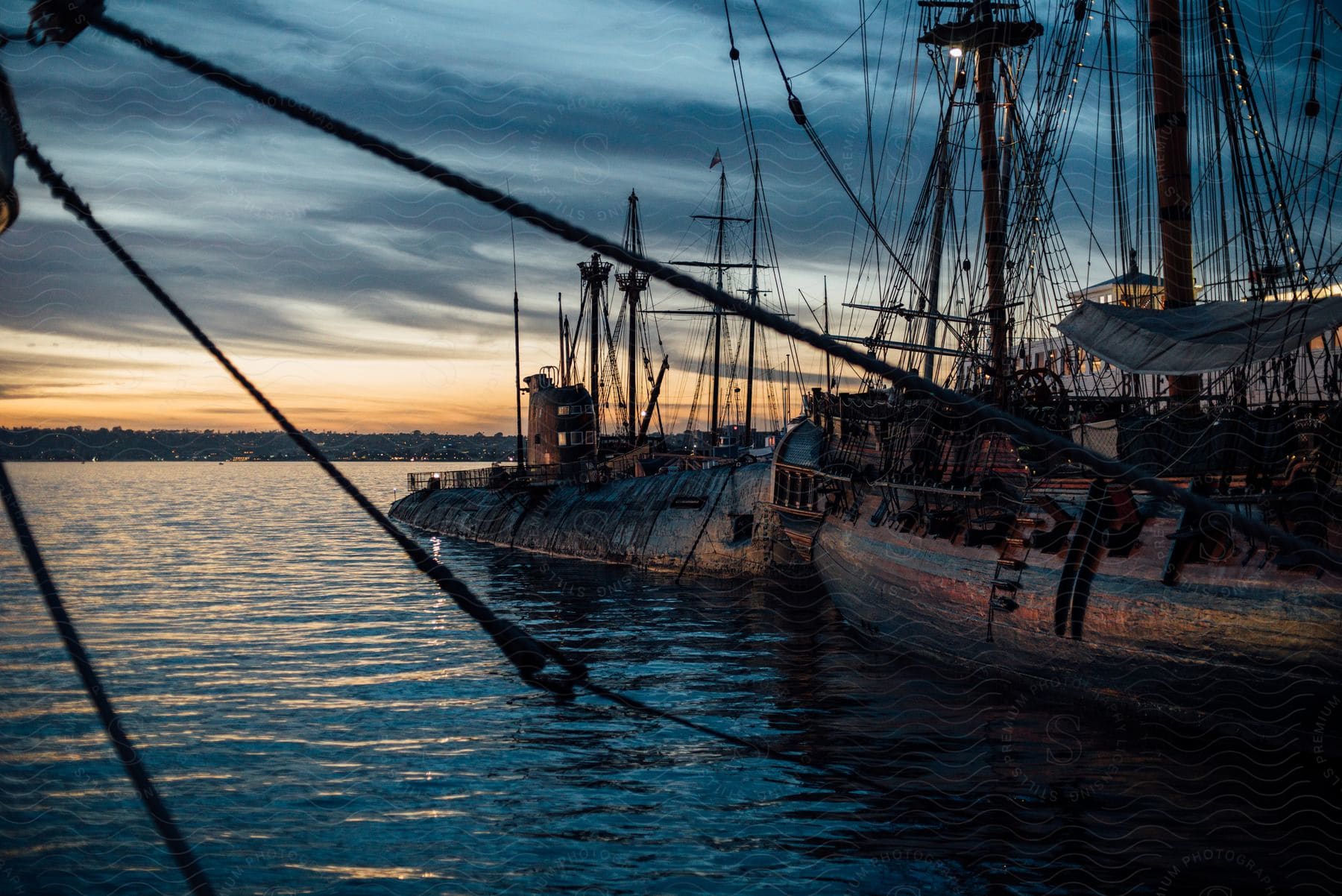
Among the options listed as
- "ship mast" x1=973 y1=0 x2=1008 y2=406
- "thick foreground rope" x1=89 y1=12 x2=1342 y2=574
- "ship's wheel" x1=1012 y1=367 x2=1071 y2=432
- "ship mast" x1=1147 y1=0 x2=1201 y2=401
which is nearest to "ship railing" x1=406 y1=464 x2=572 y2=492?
"ship mast" x1=973 y1=0 x2=1008 y2=406

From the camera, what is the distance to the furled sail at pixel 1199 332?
577 inches

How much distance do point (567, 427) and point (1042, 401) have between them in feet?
125

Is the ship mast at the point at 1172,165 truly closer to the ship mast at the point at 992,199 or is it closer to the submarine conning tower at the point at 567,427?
the ship mast at the point at 992,199

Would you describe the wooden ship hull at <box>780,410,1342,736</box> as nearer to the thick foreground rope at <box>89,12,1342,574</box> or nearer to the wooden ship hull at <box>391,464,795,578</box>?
the thick foreground rope at <box>89,12,1342,574</box>

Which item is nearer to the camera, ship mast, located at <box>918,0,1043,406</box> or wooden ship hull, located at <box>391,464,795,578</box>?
ship mast, located at <box>918,0,1043,406</box>

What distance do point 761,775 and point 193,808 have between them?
7454 millimetres

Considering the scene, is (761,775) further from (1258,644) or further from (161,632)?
(161,632)

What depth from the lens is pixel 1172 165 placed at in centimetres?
2023

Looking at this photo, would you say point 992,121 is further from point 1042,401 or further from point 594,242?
point 594,242

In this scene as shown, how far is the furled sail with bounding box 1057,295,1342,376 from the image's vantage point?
14656 millimetres

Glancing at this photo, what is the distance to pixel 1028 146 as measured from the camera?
2678cm

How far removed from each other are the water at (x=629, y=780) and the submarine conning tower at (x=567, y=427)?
106ft

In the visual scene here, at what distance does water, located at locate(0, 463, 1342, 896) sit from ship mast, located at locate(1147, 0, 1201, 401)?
8.83 meters

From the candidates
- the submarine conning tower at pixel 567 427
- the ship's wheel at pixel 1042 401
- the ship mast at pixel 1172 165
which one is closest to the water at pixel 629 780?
the ship's wheel at pixel 1042 401
